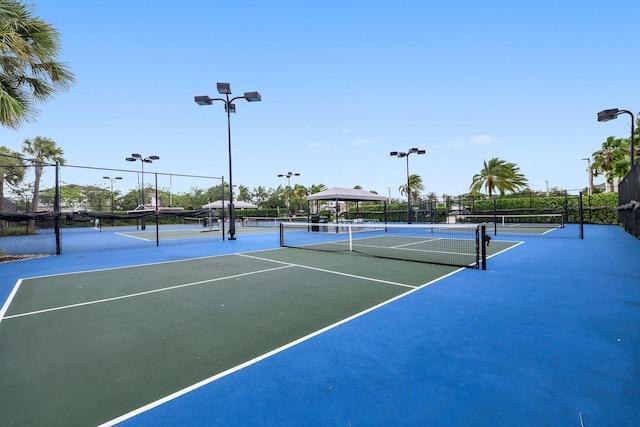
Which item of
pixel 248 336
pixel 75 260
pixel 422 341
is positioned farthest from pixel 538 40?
pixel 75 260

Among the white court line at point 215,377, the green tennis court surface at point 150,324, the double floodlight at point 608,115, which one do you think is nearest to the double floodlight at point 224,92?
the green tennis court surface at point 150,324

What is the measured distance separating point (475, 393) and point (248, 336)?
242 centimetres

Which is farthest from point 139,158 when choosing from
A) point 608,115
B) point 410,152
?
point 608,115

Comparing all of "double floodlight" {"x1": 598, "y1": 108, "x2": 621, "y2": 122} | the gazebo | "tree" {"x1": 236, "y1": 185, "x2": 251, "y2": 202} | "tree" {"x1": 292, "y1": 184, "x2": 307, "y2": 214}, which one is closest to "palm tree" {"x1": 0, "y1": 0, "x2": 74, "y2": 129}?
the gazebo

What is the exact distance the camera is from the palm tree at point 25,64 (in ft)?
25.0

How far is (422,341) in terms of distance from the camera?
3.24 metres

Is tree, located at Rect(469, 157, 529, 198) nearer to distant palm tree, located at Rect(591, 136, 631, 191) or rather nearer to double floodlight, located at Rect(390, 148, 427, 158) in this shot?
distant palm tree, located at Rect(591, 136, 631, 191)

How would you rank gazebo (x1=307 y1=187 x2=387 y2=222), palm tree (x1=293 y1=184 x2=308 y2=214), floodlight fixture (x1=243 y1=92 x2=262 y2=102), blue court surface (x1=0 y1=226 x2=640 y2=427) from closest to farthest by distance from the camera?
blue court surface (x1=0 y1=226 x2=640 y2=427), floodlight fixture (x1=243 y1=92 x2=262 y2=102), gazebo (x1=307 y1=187 x2=387 y2=222), palm tree (x1=293 y1=184 x2=308 y2=214)

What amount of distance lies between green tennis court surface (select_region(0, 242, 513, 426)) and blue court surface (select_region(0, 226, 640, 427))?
0.21m

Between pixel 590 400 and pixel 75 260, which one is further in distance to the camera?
pixel 75 260

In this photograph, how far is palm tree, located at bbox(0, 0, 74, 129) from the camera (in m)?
7.61

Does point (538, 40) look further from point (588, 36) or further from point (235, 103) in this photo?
point (235, 103)

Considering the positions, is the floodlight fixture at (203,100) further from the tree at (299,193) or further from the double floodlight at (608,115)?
the tree at (299,193)

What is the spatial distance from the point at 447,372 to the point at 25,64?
13.7 metres
